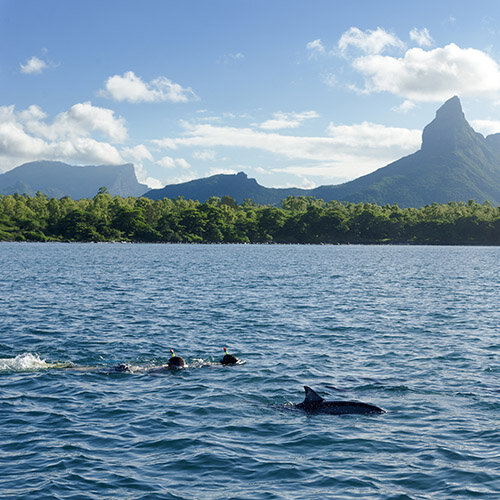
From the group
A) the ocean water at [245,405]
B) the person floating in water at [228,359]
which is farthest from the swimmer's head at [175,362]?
the person floating in water at [228,359]

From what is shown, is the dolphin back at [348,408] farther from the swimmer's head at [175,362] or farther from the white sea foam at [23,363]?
the white sea foam at [23,363]

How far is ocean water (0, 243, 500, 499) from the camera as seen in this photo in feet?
50.2

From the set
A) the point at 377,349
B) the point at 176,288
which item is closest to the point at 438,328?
the point at 377,349

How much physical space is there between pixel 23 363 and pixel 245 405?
12.8 metres

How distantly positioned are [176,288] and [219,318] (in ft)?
85.2

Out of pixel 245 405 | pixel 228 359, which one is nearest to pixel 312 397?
pixel 245 405

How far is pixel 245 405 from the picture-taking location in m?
22.2

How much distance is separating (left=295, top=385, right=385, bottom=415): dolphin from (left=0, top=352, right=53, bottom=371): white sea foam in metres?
14.0

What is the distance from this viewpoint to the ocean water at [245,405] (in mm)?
15289

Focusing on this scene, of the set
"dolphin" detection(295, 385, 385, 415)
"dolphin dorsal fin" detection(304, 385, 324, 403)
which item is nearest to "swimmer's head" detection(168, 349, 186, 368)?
"dolphin" detection(295, 385, 385, 415)

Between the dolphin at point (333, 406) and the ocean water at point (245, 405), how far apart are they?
44 centimetres

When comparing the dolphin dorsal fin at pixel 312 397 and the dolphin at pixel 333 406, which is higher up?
the dolphin dorsal fin at pixel 312 397

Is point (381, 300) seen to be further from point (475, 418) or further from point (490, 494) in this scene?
point (490, 494)

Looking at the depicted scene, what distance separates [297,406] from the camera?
21828 millimetres
